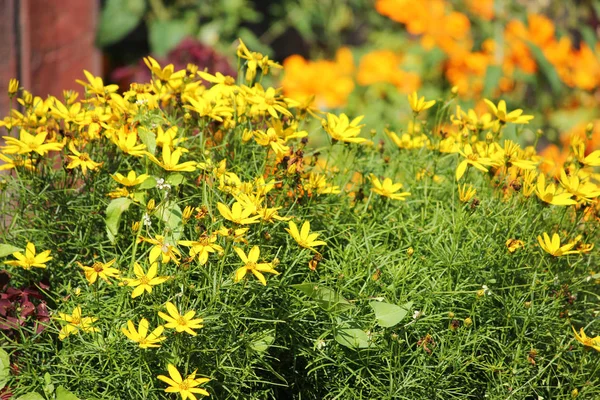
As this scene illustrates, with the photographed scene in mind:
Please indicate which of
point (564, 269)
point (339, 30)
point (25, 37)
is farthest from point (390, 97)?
point (564, 269)

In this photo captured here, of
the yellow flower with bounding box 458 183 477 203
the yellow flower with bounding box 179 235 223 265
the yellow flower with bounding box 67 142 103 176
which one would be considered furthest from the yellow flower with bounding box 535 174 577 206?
the yellow flower with bounding box 67 142 103 176

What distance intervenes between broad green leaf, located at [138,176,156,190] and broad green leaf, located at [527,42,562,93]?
9.85 ft

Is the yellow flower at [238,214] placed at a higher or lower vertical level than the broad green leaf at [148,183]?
higher

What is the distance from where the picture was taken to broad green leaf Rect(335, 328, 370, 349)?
4.72ft

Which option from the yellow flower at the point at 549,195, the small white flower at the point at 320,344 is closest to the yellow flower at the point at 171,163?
the small white flower at the point at 320,344

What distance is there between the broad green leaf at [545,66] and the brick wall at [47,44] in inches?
92.9

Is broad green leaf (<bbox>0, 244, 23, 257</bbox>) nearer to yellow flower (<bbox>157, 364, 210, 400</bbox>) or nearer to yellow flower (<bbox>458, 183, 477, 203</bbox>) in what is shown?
yellow flower (<bbox>157, 364, 210, 400</bbox>)

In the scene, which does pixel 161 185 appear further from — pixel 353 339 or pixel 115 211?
pixel 353 339

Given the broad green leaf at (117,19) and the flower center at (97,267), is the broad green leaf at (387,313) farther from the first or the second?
the broad green leaf at (117,19)

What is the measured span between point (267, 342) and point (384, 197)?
18.2 inches

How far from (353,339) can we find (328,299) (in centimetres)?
9

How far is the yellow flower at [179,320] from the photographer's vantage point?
4.08 feet

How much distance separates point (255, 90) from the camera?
5.45ft

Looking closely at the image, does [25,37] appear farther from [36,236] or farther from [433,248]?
[433,248]
